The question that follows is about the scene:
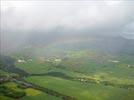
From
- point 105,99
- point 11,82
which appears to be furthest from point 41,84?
point 105,99

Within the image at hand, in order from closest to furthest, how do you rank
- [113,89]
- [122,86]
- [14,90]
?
1. [14,90]
2. [113,89]
3. [122,86]

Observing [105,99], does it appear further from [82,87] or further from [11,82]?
[11,82]

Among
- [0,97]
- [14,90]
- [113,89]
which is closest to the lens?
[0,97]

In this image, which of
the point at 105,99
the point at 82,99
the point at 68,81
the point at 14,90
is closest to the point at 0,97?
the point at 14,90

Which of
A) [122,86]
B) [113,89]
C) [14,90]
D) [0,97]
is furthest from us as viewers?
[122,86]

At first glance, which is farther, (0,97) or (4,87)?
(4,87)

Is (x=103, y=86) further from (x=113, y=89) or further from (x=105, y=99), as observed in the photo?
(x=105, y=99)

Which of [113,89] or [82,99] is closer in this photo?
[82,99]
